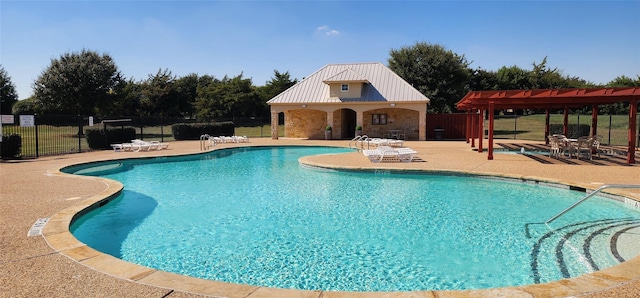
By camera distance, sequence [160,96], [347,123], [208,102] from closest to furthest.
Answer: [347,123], [160,96], [208,102]

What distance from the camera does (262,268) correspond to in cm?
493

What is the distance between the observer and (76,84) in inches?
1163

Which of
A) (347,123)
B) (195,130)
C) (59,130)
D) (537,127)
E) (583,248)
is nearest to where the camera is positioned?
(583,248)

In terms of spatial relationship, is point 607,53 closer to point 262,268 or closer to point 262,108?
point 262,268

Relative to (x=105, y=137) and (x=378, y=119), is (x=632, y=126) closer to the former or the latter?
(x=378, y=119)

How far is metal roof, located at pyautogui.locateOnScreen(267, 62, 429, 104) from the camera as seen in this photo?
26.1 metres

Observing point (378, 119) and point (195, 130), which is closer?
point (195, 130)

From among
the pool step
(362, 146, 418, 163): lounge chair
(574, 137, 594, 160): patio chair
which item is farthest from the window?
the pool step

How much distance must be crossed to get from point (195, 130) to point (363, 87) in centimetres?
1234

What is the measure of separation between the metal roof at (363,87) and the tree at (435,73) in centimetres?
737

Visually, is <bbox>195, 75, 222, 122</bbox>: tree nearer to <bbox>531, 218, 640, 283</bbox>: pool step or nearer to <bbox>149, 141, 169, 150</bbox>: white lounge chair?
<bbox>149, 141, 169, 150</bbox>: white lounge chair

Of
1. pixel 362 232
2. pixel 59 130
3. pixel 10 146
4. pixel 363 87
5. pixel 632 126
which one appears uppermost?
pixel 363 87

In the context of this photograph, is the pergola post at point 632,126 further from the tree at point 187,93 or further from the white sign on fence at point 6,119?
the tree at point 187,93

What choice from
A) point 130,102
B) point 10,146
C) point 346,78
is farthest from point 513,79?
point 10,146
